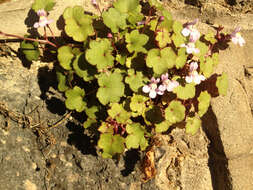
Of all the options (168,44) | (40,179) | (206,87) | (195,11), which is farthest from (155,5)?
(40,179)

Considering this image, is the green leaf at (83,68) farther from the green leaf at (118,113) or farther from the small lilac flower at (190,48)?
the small lilac flower at (190,48)

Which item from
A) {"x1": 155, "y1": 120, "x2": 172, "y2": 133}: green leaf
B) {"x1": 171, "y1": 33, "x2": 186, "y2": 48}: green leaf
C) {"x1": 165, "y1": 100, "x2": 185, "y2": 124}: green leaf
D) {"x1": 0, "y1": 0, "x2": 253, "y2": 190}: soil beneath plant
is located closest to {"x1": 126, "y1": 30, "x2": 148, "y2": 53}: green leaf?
{"x1": 171, "y1": 33, "x2": 186, "y2": 48}: green leaf

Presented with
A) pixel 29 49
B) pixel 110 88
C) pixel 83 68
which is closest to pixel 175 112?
pixel 110 88

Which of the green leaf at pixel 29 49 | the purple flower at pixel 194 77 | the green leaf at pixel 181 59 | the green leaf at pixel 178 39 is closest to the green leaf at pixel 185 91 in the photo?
the purple flower at pixel 194 77

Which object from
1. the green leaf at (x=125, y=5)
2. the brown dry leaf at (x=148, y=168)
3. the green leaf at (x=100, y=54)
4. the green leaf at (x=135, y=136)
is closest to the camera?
the green leaf at (x=100, y=54)

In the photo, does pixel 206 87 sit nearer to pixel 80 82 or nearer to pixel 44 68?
pixel 80 82
